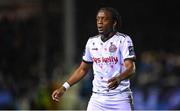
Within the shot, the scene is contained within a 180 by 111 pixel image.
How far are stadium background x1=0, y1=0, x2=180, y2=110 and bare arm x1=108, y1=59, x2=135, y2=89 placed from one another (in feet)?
23.0

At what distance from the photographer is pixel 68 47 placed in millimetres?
16781

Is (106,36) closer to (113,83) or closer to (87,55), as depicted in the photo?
(87,55)

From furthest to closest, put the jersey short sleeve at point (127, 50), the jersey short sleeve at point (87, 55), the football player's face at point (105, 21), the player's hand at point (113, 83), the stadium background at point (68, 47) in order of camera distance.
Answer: the stadium background at point (68, 47) → the jersey short sleeve at point (87, 55) → the football player's face at point (105, 21) → the jersey short sleeve at point (127, 50) → the player's hand at point (113, 83)

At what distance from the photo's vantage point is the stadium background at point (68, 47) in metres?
14.7

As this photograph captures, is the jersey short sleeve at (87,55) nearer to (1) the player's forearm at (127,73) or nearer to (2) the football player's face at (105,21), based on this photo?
(2) the football player's face at (105,21)

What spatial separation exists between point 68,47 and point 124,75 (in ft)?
31.6

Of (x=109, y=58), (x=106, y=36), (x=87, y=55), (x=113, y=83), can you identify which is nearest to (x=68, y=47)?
(x=87, y=55)

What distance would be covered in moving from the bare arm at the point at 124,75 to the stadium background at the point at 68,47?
7001mm

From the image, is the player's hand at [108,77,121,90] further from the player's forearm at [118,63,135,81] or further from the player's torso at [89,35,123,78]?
the player's torso at [89,35,123,78]

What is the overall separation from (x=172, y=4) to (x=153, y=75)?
2159 mm

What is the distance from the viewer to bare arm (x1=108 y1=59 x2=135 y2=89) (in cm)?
709

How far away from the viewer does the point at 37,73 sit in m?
16.0

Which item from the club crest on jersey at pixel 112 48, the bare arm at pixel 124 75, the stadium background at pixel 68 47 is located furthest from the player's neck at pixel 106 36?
the stadium background at pixel 68 47

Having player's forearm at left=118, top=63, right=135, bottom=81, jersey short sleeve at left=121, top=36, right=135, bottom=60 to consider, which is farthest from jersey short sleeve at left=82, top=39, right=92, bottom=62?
player's forearm at left=118, top=63, right=135, bottom=81
